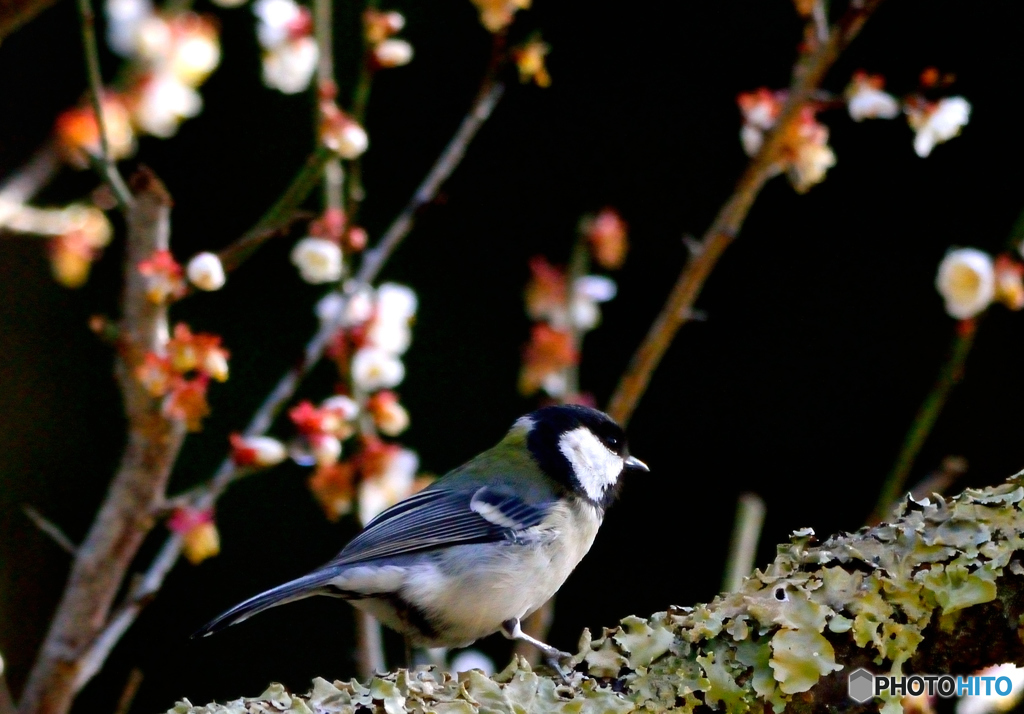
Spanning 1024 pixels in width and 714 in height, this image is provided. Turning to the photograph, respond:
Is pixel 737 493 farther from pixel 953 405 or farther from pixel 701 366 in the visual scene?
pixel 953 405

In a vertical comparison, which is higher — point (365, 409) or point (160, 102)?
point (160, 102)

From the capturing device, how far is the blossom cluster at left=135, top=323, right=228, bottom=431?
3.65 feet

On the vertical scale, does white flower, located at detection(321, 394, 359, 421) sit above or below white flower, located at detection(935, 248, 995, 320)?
below

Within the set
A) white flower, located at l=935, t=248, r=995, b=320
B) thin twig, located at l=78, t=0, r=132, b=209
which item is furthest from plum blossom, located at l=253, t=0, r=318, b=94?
white flower, located at l=935, t=248, r=995, b=320

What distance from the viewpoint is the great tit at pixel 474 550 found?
1288 millimetres

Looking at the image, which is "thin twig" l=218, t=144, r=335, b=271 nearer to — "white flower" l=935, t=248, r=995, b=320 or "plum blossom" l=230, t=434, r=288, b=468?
"plum blossom" l=230, t=434, r=288, b=468

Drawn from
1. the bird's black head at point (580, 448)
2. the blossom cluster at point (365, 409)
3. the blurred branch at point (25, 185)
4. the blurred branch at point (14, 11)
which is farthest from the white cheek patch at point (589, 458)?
the blurred branch at point (14, 11)

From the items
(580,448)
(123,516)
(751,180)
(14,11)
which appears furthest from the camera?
(580,448)

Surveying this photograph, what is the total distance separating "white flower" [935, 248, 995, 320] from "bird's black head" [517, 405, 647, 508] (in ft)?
1.42

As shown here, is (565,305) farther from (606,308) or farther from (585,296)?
(606,308)

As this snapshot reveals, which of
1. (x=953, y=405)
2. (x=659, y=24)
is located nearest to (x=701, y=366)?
(x=953, y=405)

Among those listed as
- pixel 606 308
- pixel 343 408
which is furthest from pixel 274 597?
pixel 606 308

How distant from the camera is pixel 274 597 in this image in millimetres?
1148

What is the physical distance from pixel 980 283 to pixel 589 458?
0.54 metres
